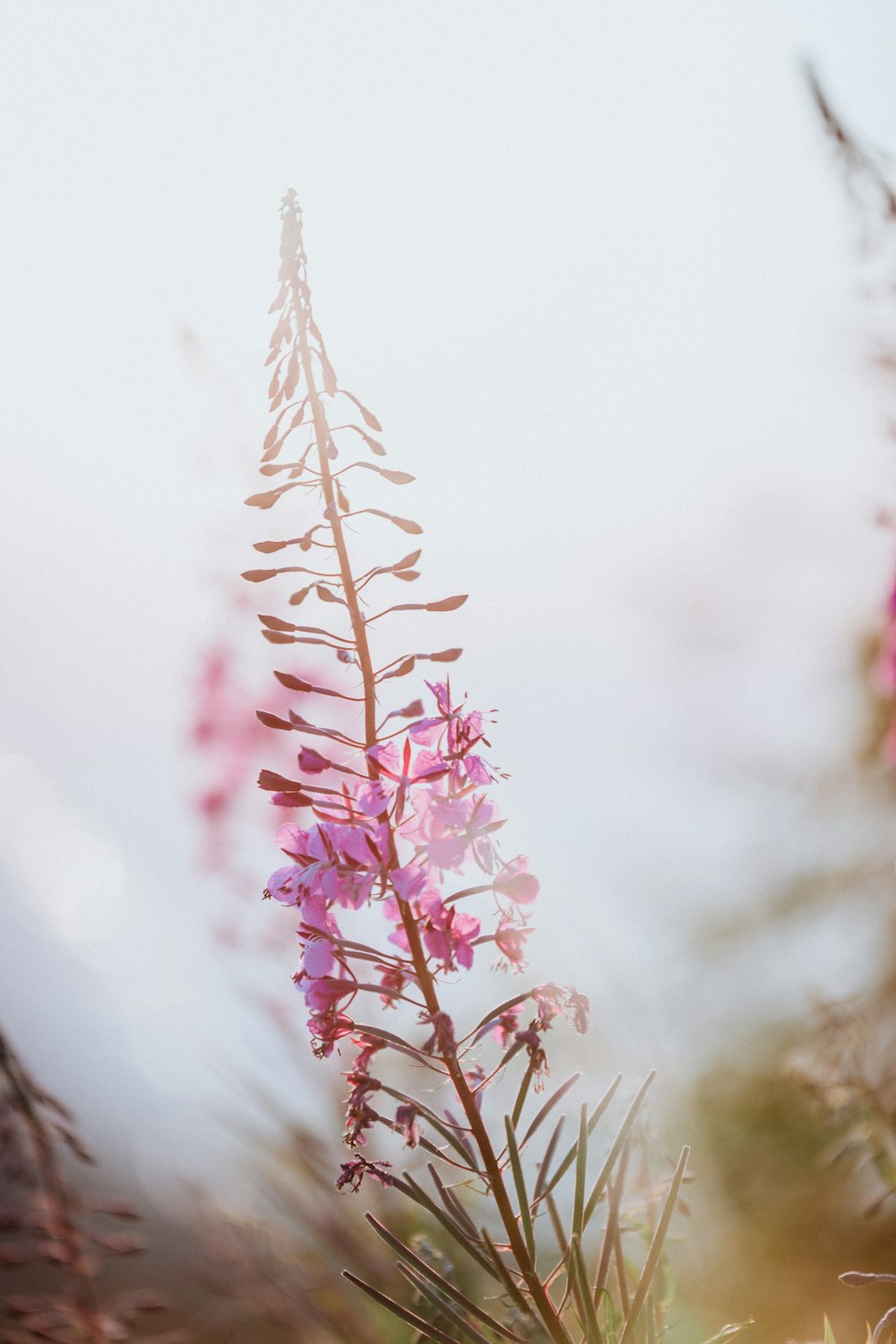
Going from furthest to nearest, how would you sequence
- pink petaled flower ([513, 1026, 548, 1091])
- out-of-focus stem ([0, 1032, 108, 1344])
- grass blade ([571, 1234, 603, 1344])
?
out-of-focus stem ([0, 1032, 108, 1344])
pink petaled flower ([513, 1026, 548, 1091])
grass blade ([571, 1234, 603, 1344])

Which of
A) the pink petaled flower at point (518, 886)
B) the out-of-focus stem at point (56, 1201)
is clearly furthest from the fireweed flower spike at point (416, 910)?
the out-of-focus stem at point (56, 1201)

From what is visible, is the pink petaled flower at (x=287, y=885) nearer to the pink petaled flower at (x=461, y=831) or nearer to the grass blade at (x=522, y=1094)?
the pink petaled flower at (x=461, y=831)

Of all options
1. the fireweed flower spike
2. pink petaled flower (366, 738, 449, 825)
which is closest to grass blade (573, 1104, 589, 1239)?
the fireweed flower spike

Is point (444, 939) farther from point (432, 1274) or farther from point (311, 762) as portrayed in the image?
point (432, 1274)

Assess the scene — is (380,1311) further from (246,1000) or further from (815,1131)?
(815,1131)

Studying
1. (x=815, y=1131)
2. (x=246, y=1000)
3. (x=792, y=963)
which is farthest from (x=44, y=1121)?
(x=792, y=963)

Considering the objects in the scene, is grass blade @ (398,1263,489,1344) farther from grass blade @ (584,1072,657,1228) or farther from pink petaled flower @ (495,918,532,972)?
pink petaled flower @ (495,918,532,972)
